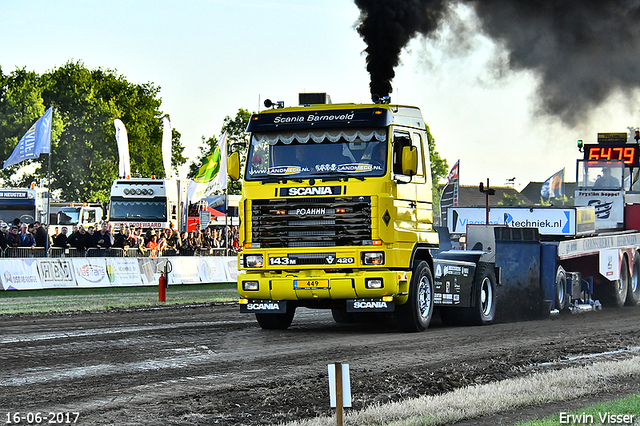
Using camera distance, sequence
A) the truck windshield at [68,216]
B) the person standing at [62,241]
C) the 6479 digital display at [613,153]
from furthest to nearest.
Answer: the truck windshield at [68,216]
the person standing at [62,241]
the 6479 digital display at [613,153]

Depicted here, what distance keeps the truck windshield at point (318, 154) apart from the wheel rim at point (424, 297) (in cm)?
220

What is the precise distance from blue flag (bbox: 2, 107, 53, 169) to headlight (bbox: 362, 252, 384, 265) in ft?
57.3

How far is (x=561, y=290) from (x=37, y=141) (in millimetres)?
17838

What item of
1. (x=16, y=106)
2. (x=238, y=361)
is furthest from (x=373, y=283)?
(x=16, y=106)

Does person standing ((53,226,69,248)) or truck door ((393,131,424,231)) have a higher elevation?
truck door ((393,131,424,231))

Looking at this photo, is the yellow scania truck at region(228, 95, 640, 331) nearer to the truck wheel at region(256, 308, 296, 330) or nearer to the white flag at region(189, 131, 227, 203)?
the truck wheel at region(256, 308, 296, 330)

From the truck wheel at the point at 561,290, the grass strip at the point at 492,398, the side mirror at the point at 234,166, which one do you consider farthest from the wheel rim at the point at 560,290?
the grass strip at the point at 492,398

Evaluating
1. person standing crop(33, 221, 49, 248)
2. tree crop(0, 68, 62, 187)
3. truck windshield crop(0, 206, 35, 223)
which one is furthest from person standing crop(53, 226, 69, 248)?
tree crop(0, 68, 62, 187)

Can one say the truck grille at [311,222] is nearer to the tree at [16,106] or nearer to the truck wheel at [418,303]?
the truck wheel at [418,303]

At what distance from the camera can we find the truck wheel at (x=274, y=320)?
48.1 feet

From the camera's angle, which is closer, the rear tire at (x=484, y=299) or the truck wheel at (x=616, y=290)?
the rear tire at (x=484, y=299)

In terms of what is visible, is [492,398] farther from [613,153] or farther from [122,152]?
[122,152]

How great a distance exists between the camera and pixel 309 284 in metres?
13.4

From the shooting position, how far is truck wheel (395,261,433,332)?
45.5ft
